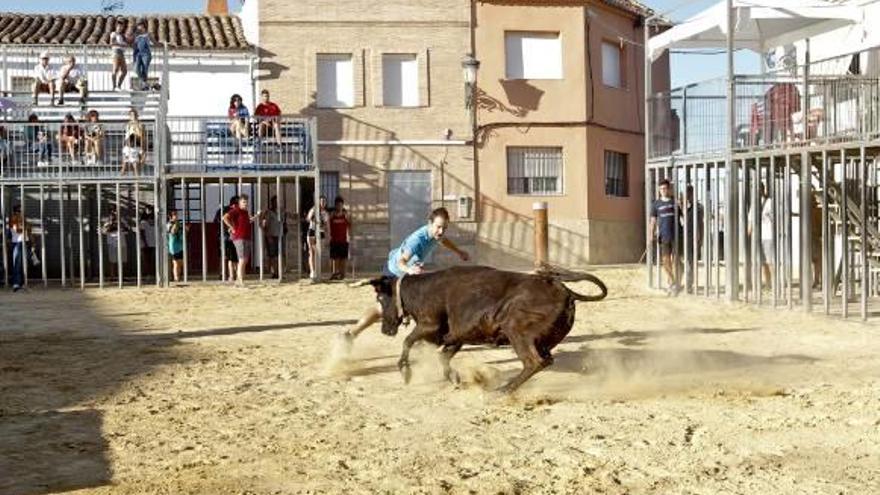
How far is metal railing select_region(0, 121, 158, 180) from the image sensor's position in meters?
22.9

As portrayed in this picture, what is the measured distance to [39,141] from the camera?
23.0 metres

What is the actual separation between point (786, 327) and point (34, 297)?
13.5m

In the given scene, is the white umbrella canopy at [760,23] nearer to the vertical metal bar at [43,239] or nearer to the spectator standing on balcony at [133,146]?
the spectator standing on balcony at [133,146]

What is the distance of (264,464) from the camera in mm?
6641

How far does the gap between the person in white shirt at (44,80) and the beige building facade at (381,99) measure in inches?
198

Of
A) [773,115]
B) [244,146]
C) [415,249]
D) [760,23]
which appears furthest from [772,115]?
[244,146]

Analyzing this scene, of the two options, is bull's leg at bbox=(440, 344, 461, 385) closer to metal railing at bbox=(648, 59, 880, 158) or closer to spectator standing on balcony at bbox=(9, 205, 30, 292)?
metal railing at bbox=(648, 59, 880, 158)

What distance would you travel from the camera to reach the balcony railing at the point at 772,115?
14984mm

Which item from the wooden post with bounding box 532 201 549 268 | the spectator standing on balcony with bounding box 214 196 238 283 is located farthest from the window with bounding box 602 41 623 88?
the spectator standing on balcony with bounding box 214 196 238 283

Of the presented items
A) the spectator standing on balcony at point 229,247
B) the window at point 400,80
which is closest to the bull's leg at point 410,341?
the spectator standing on balcony at point 229,247

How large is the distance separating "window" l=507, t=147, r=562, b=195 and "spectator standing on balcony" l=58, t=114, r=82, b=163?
1102cm

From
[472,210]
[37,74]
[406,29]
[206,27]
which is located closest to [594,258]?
[472,210]

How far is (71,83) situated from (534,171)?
11650mm

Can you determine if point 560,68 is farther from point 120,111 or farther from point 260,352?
point 260,352
